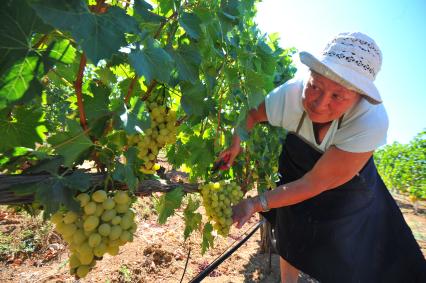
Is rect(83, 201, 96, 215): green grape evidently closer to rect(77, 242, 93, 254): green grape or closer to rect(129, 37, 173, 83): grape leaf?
rect(77, 242, 93, 254): green grape

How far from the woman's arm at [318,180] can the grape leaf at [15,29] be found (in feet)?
5.18

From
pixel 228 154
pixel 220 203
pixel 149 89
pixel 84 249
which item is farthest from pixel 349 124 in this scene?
pixel 84 249

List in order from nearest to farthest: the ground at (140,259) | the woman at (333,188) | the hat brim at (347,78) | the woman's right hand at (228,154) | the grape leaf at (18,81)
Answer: the grape leaf at (18,81) → the hat brim at (347,78) → the woman at (333,188) → the woman's right hand at (228,154) → the ground at (140,259)

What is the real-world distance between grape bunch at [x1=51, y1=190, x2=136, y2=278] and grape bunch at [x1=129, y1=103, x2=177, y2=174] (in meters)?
0.44

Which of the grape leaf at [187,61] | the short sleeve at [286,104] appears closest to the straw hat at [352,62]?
the short sleeve at [286,104]

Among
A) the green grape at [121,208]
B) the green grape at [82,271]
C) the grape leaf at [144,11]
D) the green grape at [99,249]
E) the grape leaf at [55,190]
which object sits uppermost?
the grape leaf at [144,11]

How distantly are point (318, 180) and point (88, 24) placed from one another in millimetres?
1670

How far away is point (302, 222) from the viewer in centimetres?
283

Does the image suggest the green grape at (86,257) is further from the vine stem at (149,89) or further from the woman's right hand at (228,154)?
the woman's right hand at (228,154)

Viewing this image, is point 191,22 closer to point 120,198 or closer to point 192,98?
point 192,98

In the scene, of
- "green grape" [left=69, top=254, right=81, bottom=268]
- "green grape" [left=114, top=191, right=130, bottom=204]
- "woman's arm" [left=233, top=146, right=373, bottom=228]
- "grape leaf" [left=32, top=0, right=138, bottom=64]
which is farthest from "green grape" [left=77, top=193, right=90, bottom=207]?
"woman's arm" [left=233, top=146, right=373, bottom=228]

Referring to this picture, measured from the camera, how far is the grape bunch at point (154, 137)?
1.65 meters

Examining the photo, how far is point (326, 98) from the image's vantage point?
1937 mm

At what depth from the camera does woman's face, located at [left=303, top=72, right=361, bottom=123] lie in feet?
6.24
